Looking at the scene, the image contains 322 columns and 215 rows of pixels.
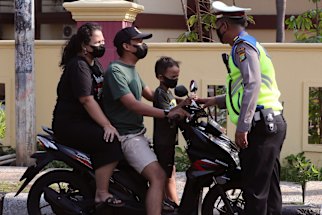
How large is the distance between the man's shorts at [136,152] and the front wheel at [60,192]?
47 cm

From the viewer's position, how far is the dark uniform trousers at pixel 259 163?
5418mm

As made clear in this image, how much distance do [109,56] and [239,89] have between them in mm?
3603

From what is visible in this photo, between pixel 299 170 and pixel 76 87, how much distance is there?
3.39m

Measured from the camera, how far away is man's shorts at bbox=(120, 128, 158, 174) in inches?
232

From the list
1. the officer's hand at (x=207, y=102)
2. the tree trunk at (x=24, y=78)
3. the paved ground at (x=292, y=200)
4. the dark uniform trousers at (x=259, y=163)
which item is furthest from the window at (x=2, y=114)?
the dark uniform trousers at (x=259, y=163)

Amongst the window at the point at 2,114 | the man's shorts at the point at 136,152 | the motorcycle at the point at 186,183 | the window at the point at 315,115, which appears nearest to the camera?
the motorcycle at the point at 186,183

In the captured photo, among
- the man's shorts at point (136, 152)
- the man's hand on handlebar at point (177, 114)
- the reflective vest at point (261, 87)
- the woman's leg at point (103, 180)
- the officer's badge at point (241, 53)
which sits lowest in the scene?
the woman's leg at point (103, 180)

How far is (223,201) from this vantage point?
19.4 feet

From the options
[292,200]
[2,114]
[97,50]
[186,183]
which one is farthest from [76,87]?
[2,114]

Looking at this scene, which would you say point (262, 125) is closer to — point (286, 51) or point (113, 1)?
point (286, 51)

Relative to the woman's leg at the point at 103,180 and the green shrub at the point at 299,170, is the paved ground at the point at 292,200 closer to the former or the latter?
the green shrub at the point at 299,170

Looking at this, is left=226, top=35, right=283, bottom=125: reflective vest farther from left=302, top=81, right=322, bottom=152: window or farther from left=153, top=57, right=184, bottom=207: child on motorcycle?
left=302, top=81, right=322, bottom=152: window

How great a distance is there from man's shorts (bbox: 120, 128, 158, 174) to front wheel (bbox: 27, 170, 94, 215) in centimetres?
47

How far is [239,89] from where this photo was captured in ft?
17.8
